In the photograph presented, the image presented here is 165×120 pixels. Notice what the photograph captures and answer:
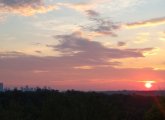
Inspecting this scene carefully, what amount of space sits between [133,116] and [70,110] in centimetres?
2877

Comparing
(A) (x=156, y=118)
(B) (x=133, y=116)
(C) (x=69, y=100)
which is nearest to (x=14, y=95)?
(B) (x=133, y=116)

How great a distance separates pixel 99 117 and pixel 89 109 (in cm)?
129

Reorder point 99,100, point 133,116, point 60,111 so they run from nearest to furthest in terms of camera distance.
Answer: point 60,111
point 99,100
point 133,116

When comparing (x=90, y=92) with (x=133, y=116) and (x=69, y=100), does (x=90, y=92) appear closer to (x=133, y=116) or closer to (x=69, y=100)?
(x=69, y=100)

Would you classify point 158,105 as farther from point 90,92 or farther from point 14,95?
point 14,95

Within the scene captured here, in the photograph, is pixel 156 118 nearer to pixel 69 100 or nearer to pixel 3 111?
pixel 69 100

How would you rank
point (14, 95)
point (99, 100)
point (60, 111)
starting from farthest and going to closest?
point (14, 95) → point (99, 100) → point (60, 111)

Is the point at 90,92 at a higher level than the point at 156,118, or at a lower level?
higher

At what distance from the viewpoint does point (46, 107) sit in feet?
135

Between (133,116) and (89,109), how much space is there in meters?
28.1

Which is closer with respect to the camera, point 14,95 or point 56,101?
point 56,101

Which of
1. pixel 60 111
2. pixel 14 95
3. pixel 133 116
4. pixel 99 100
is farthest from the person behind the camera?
pixel 14 95

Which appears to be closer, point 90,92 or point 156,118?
point 156,118

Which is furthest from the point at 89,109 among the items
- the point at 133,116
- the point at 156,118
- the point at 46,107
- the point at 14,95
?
the point at 14,95
